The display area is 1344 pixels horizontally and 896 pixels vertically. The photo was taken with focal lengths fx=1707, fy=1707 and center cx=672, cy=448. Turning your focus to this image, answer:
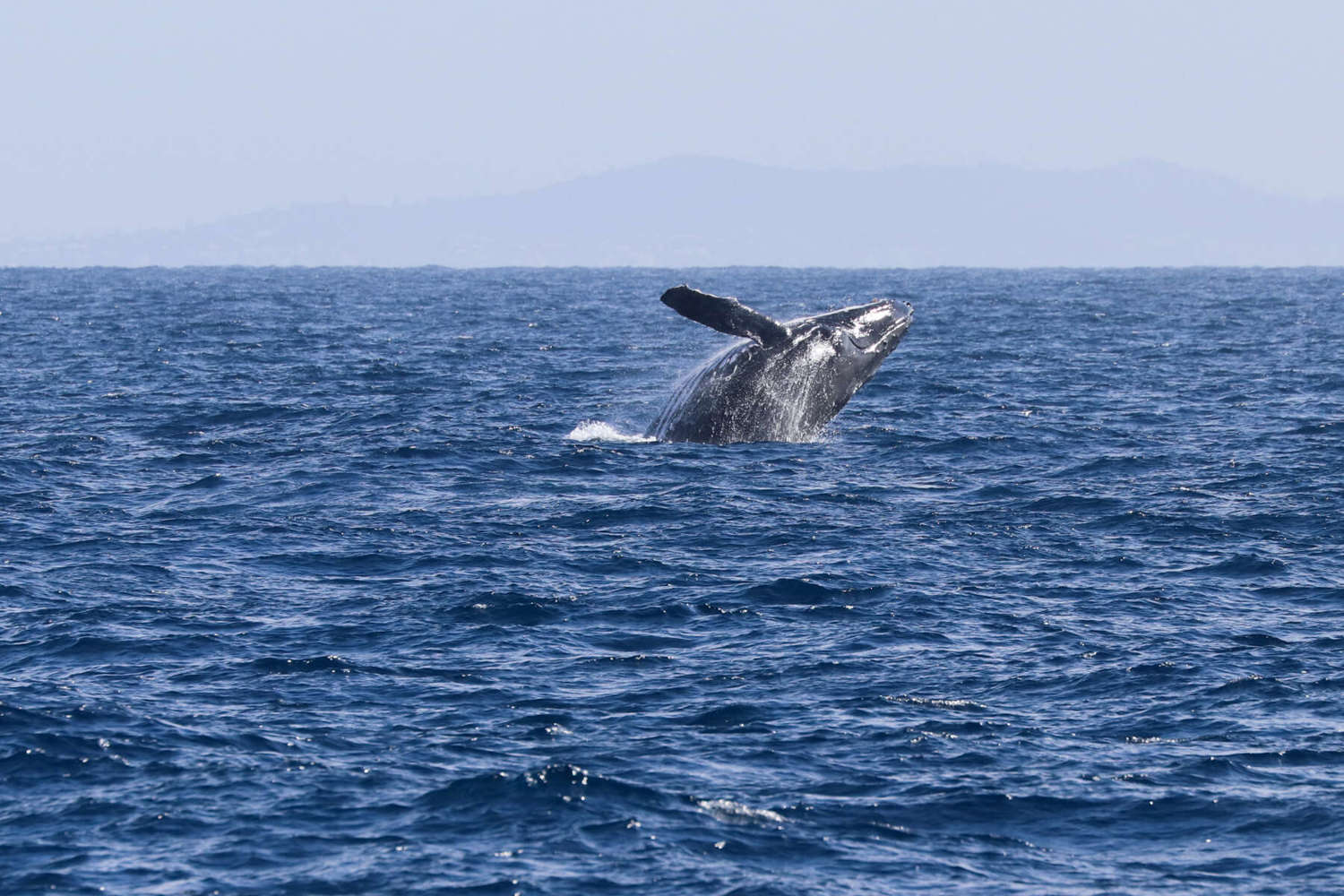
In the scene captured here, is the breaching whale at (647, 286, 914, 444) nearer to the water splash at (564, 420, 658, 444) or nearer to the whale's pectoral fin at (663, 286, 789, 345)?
the whale's pectoral fin at (663, 286, 789, 345)

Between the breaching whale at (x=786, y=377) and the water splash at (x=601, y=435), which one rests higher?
the breaching whale at (x=786, y=377)

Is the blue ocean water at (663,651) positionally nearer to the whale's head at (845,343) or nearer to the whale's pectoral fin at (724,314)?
the whale's head at (845,343)

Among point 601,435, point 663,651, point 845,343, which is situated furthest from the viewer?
point 601,435

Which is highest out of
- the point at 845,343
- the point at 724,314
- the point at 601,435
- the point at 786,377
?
the point at 724,314

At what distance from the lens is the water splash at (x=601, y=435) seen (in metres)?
31.5

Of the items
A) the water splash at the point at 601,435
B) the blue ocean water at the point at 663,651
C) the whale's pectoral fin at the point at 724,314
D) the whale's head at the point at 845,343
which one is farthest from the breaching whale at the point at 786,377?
the water splash at the point at 601,435

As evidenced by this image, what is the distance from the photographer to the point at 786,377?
29.1 metres

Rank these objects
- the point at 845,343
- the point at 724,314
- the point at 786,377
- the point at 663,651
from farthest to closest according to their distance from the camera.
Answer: the point at 786,377, the point at 845,343, the point at 724,314, the point at 663,651

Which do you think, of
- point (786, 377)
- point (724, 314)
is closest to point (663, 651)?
point (724, 314)

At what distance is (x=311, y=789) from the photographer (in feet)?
46.9

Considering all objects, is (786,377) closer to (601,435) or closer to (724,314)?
(724,314)

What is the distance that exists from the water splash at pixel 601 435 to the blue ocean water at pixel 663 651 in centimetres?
20

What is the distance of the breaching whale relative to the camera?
94.1ft

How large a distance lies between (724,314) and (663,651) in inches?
333
